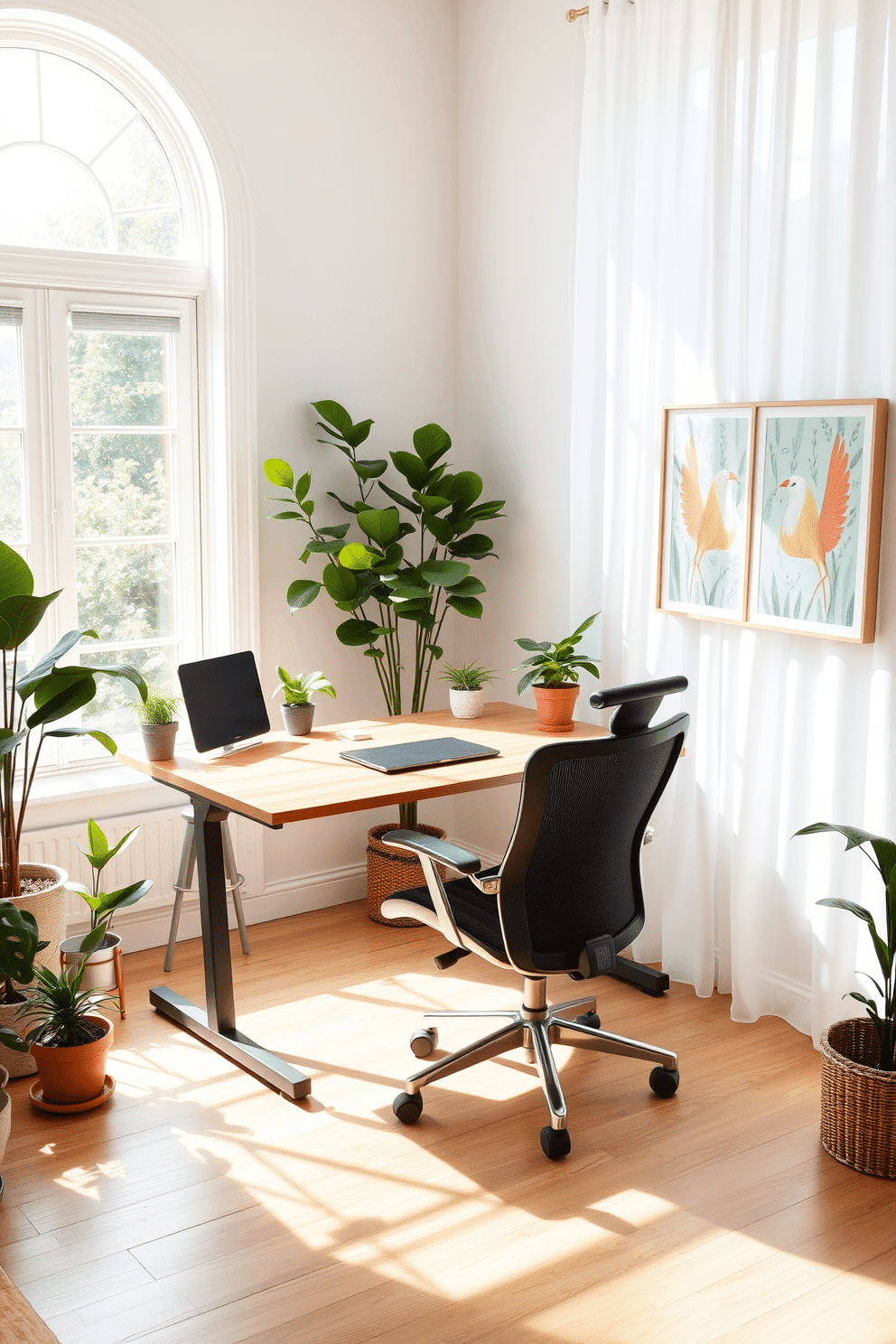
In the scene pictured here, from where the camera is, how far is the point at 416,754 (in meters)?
3.33

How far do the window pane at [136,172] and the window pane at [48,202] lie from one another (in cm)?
6

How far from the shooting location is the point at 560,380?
13.7ft

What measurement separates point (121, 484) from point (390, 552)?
89cm

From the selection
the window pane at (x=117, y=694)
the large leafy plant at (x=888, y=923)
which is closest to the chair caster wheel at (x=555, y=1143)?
the large leafy plant at (x=888, y=923)

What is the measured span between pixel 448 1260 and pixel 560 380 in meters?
2.79

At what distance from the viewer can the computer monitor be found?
3379 millimetres

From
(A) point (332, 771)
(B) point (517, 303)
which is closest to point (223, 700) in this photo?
(A) point (332, 771)

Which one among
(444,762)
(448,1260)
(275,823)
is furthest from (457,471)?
(448,1260)

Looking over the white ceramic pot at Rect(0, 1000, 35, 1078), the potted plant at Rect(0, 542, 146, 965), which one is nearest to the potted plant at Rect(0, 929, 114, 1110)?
the white ceramic pot at Rect(0, 1000, 35, 1078)

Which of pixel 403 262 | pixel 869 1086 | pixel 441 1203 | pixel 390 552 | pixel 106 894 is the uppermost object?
pixel 403 262

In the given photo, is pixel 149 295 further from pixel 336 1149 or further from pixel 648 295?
pixel 336 1149

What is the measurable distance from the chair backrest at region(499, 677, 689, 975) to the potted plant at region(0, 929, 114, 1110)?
1084mm

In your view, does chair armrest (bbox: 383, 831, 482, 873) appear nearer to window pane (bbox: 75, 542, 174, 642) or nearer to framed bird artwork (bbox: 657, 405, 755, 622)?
framed bird artwork (bbox: 657, 405, 755, 622)

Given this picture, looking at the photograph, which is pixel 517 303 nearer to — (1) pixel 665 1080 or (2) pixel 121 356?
(2) pixel 121 356
